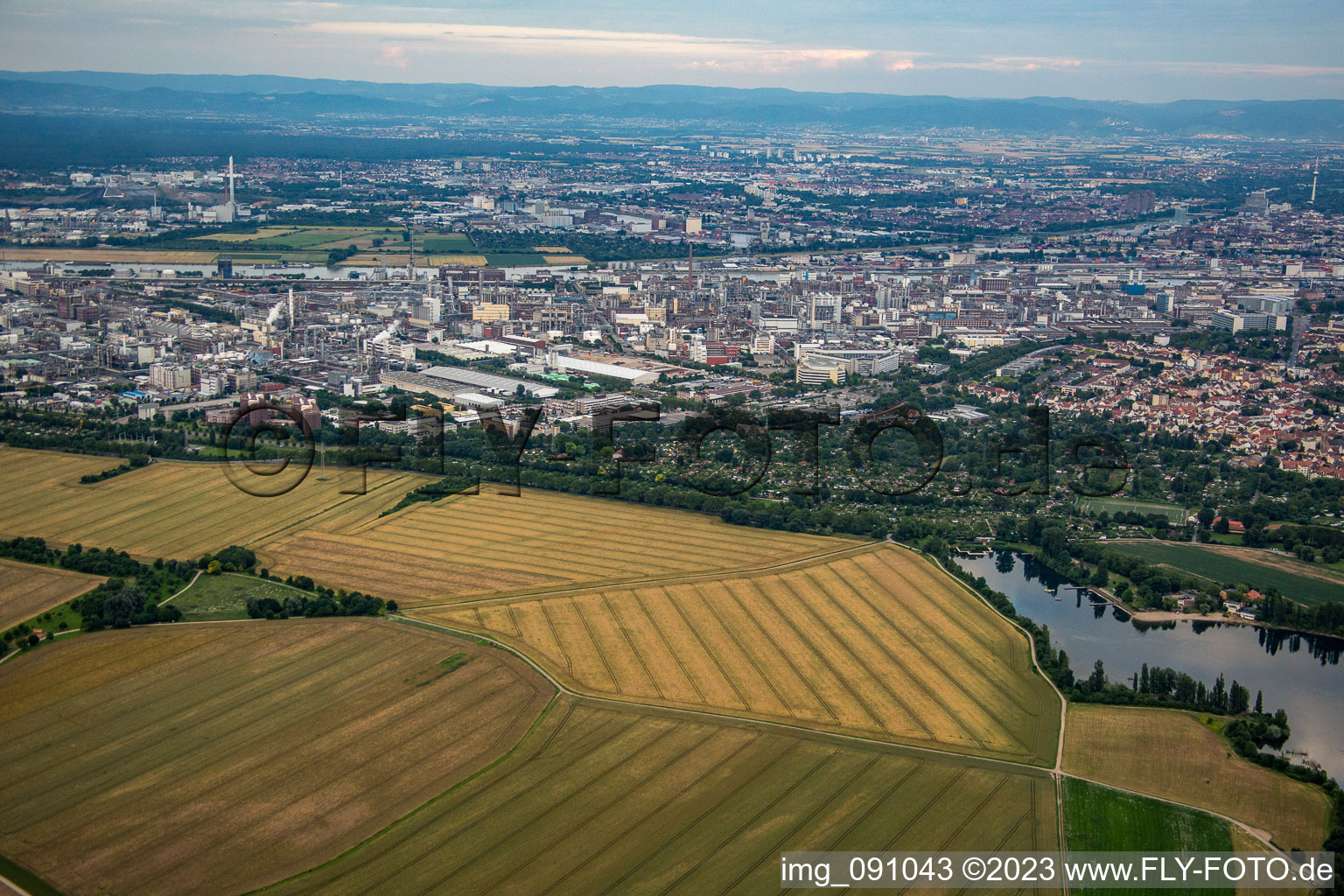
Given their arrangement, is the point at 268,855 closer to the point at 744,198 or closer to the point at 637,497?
the point at 637,497

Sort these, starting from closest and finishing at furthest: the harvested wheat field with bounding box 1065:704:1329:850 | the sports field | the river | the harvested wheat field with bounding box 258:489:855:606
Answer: the harvested wheat field with bounding box 1065:704:1329:850 → the river → the harvested wheat field with bounding box 258:489:855:606 → the sports field

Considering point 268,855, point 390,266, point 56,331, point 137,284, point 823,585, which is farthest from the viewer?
point 390,266

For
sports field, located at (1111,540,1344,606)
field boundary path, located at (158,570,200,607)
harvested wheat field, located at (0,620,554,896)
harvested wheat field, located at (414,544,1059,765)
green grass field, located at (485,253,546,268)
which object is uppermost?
green grass field, located at (485,253,546,268)

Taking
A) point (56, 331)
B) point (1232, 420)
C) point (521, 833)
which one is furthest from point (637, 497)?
point (56, 331)

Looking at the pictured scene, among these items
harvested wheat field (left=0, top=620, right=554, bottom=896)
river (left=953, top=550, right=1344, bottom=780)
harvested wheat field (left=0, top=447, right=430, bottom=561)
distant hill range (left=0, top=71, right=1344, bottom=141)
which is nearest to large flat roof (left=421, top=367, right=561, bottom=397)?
harvested wheat field (left=0, top=447, right=430, bottom=561)

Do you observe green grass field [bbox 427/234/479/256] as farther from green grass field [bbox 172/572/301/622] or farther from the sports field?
the sports field

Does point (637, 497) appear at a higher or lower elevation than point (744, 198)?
lower
